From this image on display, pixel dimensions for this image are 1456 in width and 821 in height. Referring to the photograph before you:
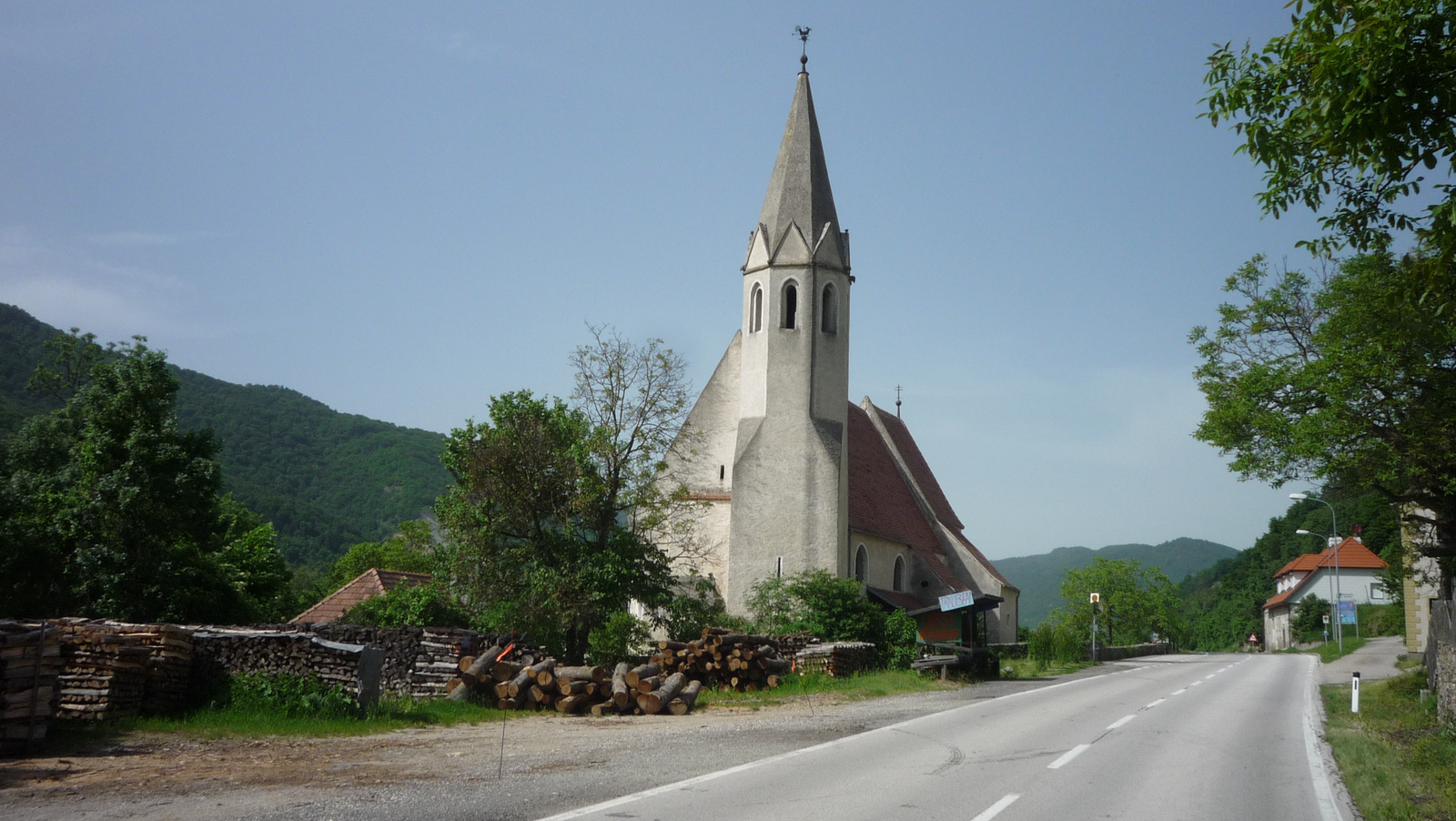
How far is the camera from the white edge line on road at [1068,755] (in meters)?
11.8

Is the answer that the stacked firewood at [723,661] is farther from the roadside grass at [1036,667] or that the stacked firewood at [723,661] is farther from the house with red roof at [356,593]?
the house with red roof at [356,593]

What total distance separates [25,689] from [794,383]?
26.6 metres

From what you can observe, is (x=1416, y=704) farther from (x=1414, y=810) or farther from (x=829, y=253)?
(x=829, y=253)

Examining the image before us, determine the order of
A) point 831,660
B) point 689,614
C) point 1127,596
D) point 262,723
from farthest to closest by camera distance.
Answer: point 1127,596 < point 689,614 < point 831,660 < point 262,723

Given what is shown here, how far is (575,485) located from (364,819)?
63.2ft

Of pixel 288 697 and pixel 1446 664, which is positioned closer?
pixel 288 697

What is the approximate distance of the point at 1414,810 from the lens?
9.71m

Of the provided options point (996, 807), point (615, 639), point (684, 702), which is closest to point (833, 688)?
point (684, 702)

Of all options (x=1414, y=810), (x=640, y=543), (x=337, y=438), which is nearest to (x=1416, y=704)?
(x=1414, y=810)

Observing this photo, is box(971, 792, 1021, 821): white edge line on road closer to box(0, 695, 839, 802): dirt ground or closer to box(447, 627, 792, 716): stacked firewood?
box(0, 695, 839, 802): dirt ground

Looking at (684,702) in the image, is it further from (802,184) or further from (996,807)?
(802,184)

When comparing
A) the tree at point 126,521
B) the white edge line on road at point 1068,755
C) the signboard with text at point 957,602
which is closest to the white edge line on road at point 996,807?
the white edge line on road at point 1068,755

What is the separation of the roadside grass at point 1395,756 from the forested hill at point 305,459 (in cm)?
8538

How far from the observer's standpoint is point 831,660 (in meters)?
26.2
